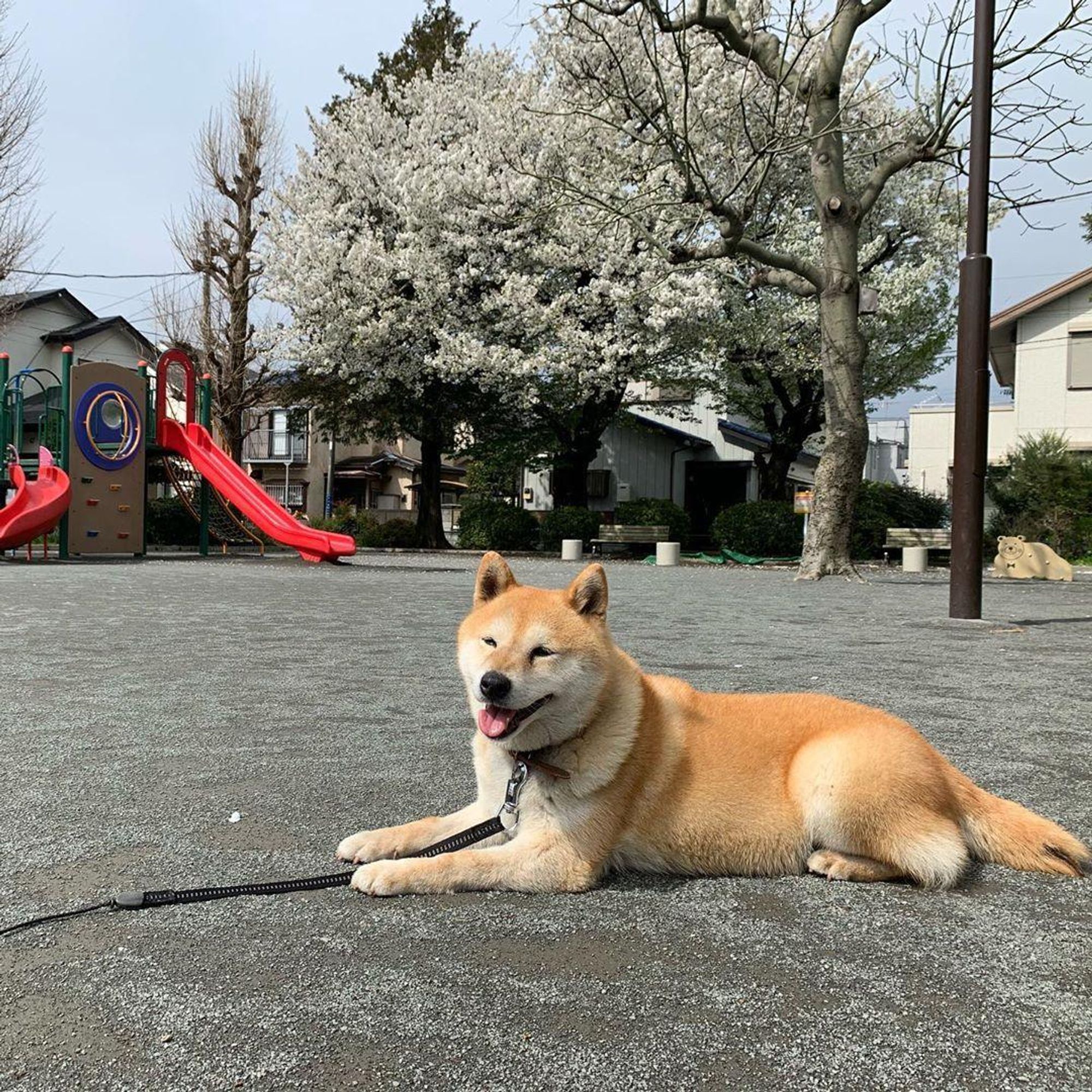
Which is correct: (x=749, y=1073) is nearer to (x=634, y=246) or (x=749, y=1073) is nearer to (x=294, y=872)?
(x=294, y=872)

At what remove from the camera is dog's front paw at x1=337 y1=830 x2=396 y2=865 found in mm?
2405

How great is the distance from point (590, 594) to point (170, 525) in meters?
24.2

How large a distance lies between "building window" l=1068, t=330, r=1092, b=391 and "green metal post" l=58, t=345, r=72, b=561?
2421 centimetres

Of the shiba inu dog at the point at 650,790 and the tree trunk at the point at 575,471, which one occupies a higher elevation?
the tree trunk at the point at 575,471

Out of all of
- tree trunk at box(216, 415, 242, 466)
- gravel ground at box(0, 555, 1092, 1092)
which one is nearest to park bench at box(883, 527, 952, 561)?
gravel ground at box(0, 555, 1092, 1092)

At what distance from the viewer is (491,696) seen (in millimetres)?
2152

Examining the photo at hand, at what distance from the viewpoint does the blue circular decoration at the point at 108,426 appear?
57.0ft

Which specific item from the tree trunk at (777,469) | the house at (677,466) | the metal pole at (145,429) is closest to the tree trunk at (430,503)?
the house at (677,466)

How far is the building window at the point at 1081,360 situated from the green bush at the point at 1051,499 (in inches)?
130

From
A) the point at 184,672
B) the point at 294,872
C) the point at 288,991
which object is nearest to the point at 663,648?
the point at 184,672

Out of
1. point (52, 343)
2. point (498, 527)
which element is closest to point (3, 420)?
point (498, 527)

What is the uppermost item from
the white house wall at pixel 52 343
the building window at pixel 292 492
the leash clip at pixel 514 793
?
the white house wall at pixel 52 343

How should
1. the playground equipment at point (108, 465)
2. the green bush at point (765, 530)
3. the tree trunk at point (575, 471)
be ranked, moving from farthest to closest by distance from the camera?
the tree trunk at point (575, 471) < the green bush at point (765, 530) < the playground equipment at point (108, 465)

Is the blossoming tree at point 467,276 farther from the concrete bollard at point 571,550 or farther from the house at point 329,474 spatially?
the house at point 329,474
